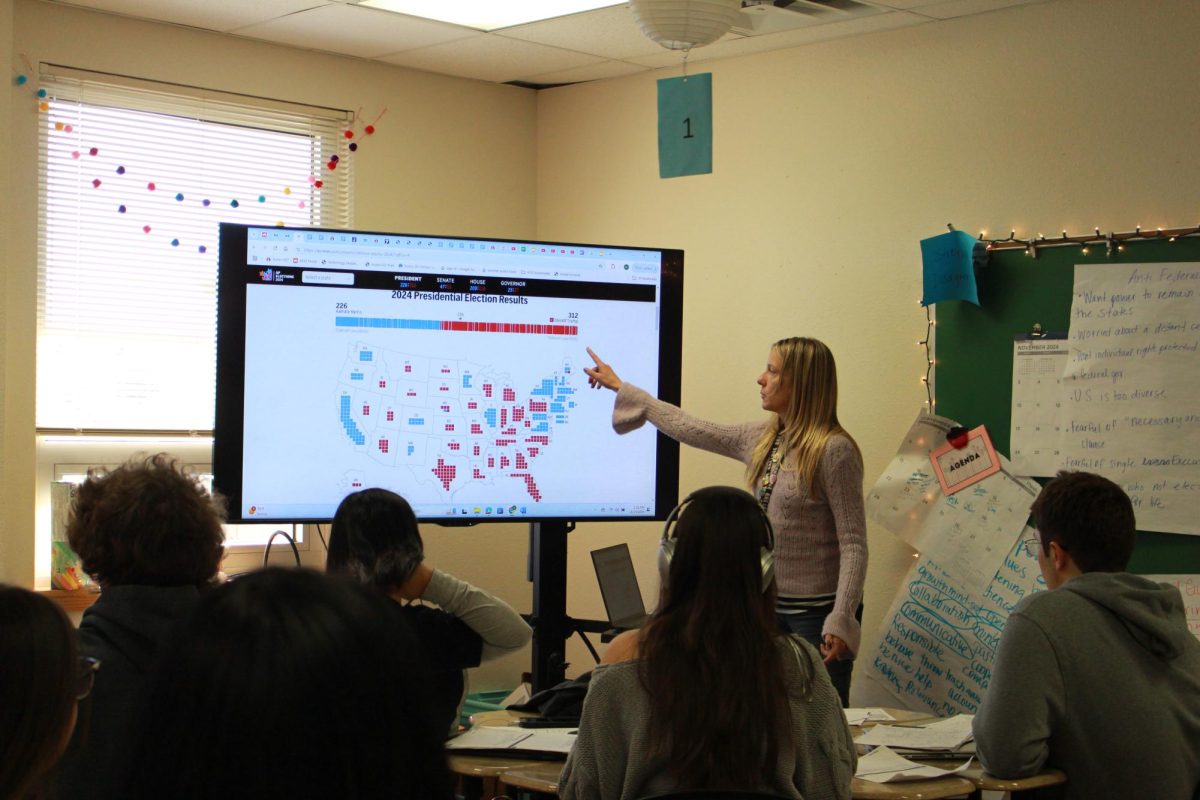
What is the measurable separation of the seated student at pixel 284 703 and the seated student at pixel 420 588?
162 cm

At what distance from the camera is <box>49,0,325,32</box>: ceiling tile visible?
4.12m

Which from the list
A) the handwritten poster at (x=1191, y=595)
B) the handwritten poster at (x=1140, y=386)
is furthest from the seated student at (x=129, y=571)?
the handwritten poster at (x=1191, y=595)

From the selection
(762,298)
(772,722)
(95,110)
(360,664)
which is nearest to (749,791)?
(772,722)

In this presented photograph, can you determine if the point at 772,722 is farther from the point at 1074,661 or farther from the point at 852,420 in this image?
the point at 852,420

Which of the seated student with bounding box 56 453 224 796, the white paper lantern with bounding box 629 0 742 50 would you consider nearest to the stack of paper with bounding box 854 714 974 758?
the seated student with bounding box 56 453 224 796

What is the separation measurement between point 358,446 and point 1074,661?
188 cm

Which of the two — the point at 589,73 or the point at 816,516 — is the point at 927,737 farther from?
the point at 589,73

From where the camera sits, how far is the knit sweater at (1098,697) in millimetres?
2363

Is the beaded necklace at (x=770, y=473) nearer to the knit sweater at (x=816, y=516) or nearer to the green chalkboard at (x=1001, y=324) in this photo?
the knit sweater at (x=816, y=516)

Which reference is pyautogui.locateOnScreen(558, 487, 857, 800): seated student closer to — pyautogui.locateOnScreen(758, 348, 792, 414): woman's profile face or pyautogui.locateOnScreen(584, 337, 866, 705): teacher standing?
pyautogui.locateOnScreen(584, 337, 866, 705): teacher standing

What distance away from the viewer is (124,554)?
6.63 feet

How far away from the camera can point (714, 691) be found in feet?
5.86

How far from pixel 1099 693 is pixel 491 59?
3.37 m

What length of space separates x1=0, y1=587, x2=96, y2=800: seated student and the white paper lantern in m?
2.50
